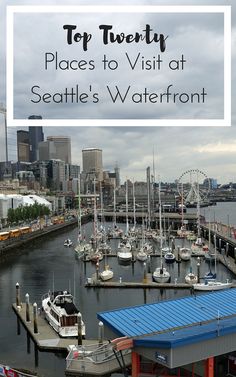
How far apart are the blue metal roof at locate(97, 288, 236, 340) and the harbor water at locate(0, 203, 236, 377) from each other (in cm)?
318

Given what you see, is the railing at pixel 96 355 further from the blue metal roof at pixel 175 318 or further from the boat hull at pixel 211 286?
the boat hull at pixel 211 286

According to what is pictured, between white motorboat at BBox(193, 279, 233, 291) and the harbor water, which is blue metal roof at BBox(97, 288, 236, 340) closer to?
the harbor water

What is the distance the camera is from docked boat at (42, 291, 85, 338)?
469 inches

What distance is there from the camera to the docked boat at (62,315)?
39.1 feet

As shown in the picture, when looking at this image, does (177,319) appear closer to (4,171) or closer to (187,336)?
(187,336)

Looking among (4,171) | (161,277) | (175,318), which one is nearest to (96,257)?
(161,277)

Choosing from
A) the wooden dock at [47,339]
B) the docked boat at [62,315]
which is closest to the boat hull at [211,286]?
the docked boat at [62,315]

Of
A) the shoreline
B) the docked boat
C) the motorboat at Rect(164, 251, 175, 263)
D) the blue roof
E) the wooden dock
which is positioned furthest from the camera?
the shoreline

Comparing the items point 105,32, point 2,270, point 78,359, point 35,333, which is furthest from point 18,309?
point 105,32

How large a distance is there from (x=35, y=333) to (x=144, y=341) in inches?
238

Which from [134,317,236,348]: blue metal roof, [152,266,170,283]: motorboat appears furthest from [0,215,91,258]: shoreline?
[134,317,236,348]: blue metal roof

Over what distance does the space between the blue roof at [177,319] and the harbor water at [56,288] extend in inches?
126

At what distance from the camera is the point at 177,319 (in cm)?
766

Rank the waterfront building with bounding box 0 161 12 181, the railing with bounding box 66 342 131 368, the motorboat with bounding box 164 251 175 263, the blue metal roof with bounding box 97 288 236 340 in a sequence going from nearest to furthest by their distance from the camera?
Answer: the blue metal roof with bounding box 97 288 236 340, the railing with bounding box 66 342 131 368, the motorboat with bounding box 164 251 175 263, the waterfront building with bounding box 0 161 12 181
